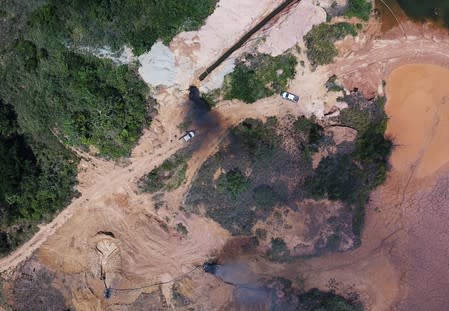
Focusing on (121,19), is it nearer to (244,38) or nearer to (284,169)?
(244,38)

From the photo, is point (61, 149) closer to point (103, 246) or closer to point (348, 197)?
point (103, 246)

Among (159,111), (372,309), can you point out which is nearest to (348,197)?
→ (372,309)

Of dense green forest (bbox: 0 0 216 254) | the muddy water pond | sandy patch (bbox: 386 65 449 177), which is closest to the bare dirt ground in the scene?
sandy patch (bbox: 386 65 449 177)

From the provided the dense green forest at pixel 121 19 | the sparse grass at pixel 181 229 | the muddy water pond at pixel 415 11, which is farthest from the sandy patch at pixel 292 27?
the sparse grass at pixel 181 229

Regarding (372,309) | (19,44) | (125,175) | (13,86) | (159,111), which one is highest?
(19,44)

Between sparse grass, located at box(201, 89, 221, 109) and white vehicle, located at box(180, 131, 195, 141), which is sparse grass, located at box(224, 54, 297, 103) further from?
white vehicle, located at box(180, 131, 195, 141)

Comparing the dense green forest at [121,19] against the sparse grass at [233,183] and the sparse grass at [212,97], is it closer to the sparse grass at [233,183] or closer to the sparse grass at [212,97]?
the sparse grass at [212,97]
